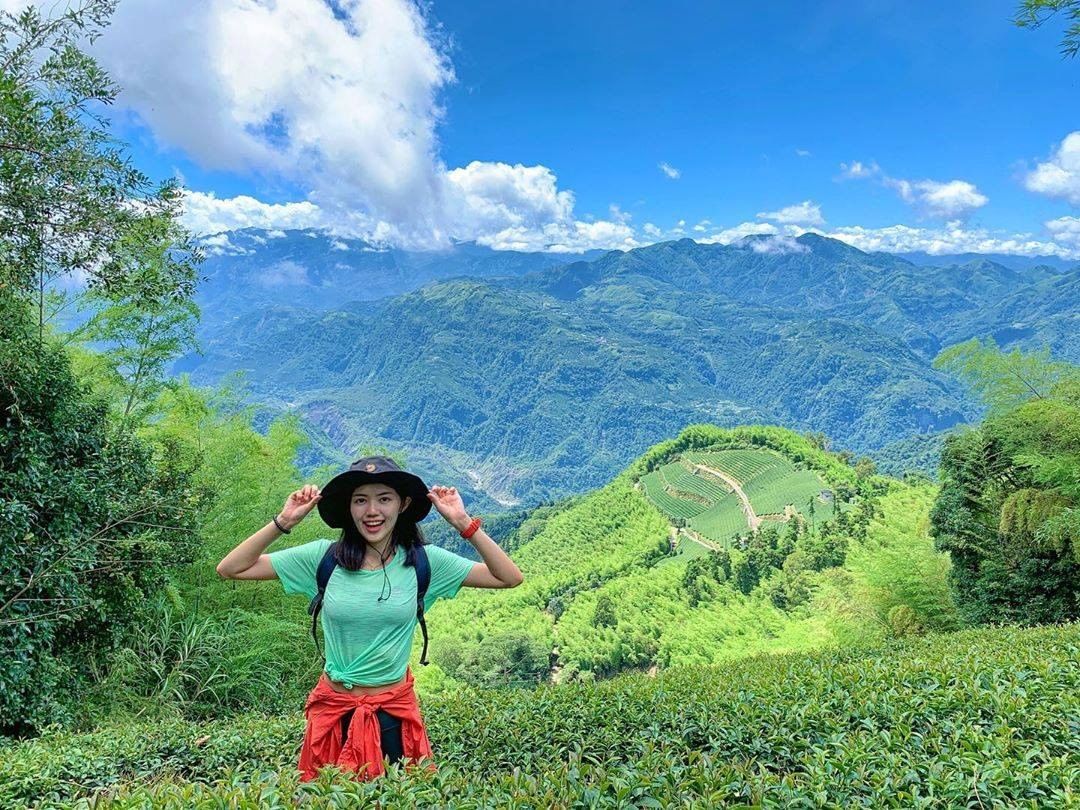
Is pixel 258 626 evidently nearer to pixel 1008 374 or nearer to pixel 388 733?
pixel 388 733

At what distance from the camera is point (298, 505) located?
2801mm

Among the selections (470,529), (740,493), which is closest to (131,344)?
(470,529)

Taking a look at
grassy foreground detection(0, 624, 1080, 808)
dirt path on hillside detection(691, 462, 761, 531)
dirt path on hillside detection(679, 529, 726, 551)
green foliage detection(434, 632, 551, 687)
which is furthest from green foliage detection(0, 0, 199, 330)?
dirt path on hillside detection(691, 462, 761, 531)

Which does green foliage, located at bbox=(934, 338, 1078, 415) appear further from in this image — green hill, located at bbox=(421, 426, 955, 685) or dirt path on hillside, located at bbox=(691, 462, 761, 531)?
dirt path on hillside, located at bbox=(691, 462, 761, 531)

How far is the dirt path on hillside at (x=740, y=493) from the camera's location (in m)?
71.7

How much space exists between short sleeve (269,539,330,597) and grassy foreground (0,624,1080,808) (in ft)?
2.46

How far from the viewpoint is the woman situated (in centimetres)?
269

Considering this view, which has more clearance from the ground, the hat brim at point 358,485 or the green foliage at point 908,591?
the hat brim at point 358,485

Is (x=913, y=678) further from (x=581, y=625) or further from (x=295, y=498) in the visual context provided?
(x=581, y=625)

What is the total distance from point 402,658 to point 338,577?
47cm

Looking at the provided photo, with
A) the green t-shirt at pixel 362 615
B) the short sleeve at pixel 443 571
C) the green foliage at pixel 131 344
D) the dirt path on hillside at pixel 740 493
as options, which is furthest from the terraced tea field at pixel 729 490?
the green t-shirt at pixel 362 615

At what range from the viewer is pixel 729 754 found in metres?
3.23

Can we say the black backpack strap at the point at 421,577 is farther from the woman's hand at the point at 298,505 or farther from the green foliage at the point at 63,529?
the green foliage at the point at 63,529

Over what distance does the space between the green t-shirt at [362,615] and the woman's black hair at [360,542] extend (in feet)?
0.16
